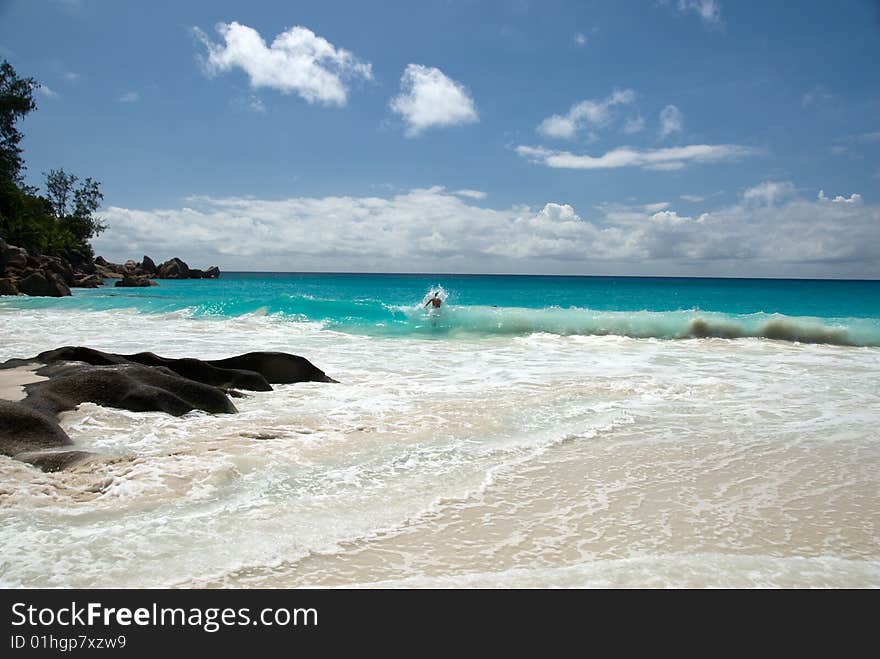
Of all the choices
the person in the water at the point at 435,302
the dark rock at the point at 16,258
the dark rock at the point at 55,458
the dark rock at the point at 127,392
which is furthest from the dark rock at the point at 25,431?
the dark rock at the point at 16,258

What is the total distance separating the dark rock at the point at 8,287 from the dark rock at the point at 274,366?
35.9m

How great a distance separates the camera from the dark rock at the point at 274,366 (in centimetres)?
815

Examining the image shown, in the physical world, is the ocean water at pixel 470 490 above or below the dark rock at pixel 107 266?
below

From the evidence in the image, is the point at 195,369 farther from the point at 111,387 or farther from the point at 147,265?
the point at 147,265

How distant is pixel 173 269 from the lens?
87188 mm

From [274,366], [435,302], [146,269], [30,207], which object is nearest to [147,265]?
[146,269]

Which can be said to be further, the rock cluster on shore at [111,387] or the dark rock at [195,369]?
the dark rock at [195,369]

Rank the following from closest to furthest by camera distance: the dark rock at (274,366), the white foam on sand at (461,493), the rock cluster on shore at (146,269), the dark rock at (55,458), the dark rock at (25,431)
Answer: the white foam on sand at (461,493) → the dark rock at (55,458) → the dark rock at (25,431) → the dark rock at (274,366) → the rock cluster on shore at (146,269)

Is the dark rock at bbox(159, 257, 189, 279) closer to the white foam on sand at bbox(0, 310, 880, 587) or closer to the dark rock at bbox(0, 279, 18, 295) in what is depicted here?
the dark rock at bbox(0, 279, 18, 295)

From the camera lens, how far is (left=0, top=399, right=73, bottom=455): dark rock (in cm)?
430

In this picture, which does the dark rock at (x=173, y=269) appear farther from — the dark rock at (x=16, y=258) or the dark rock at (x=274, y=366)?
the dark rock at (x=274, y=366)

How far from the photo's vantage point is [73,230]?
7312cm

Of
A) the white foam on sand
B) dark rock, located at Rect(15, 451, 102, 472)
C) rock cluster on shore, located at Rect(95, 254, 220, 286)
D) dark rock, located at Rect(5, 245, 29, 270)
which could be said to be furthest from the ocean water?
rock cluster on shore, located at Rect(95, 254, 220, 286)
